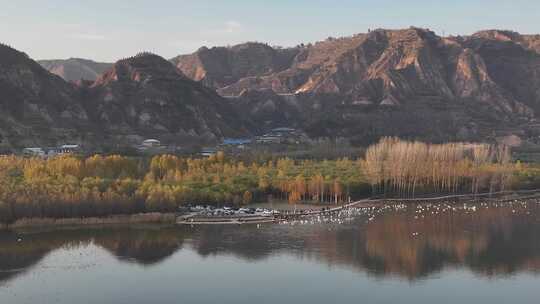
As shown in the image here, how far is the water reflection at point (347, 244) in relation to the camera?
39.7 meters

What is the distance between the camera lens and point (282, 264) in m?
38.9

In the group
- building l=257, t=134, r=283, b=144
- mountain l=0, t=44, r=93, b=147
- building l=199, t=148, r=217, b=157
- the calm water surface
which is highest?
mountain l=0, t=44, r=93, b=147

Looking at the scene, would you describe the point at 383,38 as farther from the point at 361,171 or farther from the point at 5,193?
the point at 5,193

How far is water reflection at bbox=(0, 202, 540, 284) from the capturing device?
3966 centimetres

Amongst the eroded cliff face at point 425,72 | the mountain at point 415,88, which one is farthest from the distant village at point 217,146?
the eroded cliff face at point 425,72

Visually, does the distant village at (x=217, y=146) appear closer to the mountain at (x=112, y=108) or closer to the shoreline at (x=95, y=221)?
the mountain at (x=112, y=108)

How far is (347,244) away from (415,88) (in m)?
119

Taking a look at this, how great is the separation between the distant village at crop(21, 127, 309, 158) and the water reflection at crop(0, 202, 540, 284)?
39346 millimetres

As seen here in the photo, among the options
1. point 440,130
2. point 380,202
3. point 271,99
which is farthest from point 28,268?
point 271,99

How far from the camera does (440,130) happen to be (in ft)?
417

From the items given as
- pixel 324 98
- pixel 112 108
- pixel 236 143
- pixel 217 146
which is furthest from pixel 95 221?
pixel 324 98

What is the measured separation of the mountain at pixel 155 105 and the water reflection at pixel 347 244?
6548cm

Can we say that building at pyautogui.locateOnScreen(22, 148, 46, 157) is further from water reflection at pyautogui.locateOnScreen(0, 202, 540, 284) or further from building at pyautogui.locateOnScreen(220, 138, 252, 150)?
water reflection at pyautogui.locateOnScreen(0, 202, 540, 284)

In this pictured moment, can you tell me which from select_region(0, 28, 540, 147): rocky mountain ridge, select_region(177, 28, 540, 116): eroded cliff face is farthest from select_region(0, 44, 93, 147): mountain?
select_region(177, 28, 540, 116): eroded cliff face
